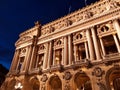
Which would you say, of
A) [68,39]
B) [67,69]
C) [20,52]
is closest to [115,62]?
[67,69]

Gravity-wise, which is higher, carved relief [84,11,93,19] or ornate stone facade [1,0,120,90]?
carved relief [84,11,93,19]

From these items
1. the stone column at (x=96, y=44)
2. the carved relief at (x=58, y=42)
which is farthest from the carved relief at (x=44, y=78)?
the stone column at (x=96, y=44)

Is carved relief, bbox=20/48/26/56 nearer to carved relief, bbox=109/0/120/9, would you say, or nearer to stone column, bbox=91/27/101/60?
stone column, bbox=91/27/101/60

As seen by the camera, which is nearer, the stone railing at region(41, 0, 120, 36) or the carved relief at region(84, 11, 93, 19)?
the stone railing at region(41, 0, 120, 36)

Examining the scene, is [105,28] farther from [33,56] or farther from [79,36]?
[33,56]

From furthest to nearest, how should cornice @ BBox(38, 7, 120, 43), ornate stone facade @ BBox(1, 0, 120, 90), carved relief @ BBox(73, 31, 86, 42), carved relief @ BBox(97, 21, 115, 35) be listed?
1. carved relief @ BBox(73, 31, 86, 42)
2. cornice @ BBox(38, 7, 120, 43)
3. carved relief @ BBox(97, 21, 115, 35)
4. ornate stone facade @ BBox(1, 0, 120, 90)

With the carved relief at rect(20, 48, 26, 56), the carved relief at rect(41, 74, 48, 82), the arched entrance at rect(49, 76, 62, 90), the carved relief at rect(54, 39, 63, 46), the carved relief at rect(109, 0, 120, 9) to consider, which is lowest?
the arched entrance at rect(49, 76, 62, 90)

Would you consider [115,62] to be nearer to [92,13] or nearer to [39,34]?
[92,13]

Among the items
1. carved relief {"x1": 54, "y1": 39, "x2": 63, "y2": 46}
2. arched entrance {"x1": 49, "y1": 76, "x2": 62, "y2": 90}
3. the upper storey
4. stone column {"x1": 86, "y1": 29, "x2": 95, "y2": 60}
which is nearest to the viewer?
stone column {"x1": 86, "y1": 29, "x2": 95, "y2": 60}

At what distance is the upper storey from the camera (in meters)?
21.4

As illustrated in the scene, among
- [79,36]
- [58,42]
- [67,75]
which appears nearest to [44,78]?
[67,75]

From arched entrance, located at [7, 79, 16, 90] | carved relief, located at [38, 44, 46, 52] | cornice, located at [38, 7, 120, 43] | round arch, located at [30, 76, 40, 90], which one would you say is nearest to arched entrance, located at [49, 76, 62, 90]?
round arch, located at [30, 76, 40, 90]

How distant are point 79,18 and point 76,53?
716 cm

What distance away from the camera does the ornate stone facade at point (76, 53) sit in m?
16.7
